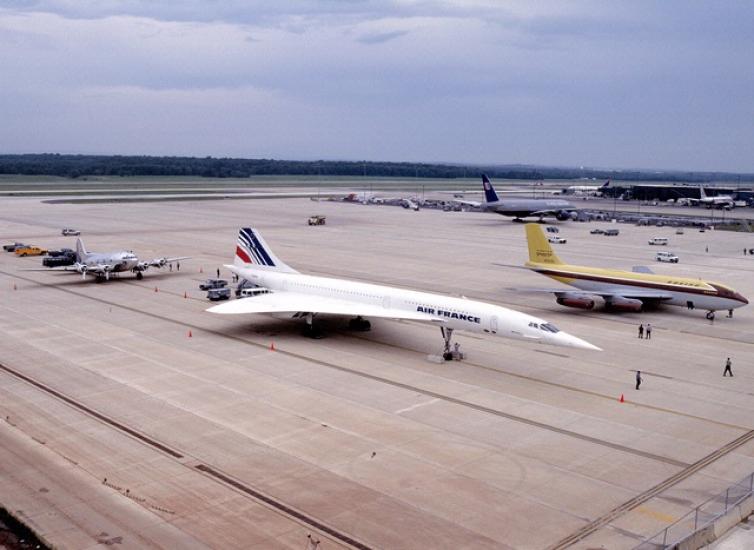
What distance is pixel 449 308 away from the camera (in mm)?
36719

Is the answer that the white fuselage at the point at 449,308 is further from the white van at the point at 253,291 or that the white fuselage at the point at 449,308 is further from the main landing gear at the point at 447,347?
the white van at the point at 253,291

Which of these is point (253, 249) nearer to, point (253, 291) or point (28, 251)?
point (253, 291)

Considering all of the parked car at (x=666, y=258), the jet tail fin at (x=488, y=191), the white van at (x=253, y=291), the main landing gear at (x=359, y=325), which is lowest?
the main landing gear at (x=359, y=325)

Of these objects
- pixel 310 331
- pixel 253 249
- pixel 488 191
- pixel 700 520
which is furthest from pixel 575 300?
pixel 488 191

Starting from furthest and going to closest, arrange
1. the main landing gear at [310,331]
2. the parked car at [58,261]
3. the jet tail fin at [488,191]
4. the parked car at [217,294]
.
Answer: the jet tail fin at [488,191] → the parked car at [58,261] → the parked car at [217,294] → the main landing gear at [310,331]

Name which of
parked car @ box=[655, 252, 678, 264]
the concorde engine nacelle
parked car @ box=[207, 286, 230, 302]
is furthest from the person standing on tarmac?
parked car @ box=[655, 252, 678, 264]

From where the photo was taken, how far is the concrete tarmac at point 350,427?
787 inches

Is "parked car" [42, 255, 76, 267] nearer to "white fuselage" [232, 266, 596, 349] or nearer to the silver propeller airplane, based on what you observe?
the silver propeller airplane

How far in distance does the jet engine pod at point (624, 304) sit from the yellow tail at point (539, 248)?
6.31 metres

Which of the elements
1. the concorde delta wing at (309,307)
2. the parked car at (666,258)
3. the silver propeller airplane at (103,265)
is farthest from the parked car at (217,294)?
the parked car at (666,258)

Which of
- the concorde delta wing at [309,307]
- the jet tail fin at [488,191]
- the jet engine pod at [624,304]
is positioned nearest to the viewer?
the concorde delta wing at [309,307]

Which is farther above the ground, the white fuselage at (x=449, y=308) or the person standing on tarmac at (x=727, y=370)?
the white fuselage at (x=449, y=308)

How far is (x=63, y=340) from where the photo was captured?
39.2 m

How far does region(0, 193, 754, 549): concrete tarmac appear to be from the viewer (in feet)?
65.6
